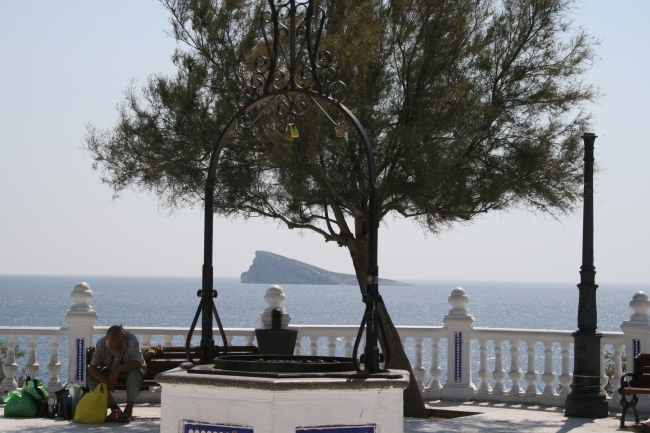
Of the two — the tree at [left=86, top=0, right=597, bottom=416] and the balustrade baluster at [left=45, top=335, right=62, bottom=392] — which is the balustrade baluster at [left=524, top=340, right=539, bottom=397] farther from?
the balustrade baluster at [left=45, top=335, right=62, bottom=392]

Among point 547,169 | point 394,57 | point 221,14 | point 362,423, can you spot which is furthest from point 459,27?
point 362,423

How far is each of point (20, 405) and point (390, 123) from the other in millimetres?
5536

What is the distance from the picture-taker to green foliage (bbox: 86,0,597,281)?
11039 millimetres

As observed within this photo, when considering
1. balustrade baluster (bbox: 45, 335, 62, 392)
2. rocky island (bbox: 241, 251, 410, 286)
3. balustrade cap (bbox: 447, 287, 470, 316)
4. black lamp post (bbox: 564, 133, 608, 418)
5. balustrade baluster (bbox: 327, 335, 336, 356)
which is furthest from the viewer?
rocky island (bbox: 241, 251, 410, 286)

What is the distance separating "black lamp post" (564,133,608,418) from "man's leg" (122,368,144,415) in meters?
5.28

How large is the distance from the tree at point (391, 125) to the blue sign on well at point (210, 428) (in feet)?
17.5

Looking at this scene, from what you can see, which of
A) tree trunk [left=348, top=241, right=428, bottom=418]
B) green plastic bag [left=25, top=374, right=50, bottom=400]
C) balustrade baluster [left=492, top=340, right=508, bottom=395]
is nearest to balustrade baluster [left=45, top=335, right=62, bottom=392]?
green plastic bag [left=25, top=374, right=50, bottom=400]

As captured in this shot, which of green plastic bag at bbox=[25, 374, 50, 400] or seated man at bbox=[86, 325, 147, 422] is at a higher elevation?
seated man at bbox=[86, 325, 147, 422]

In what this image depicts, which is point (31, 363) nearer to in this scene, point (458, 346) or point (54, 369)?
point (54, 369)

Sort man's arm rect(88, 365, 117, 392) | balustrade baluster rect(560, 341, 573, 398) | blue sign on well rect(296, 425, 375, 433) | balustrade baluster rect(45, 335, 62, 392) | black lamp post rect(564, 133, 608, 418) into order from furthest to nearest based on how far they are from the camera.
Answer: balustrade baluster rect(560, 341, 573, 398) → balustrade baluster rect(45, 335, 62, 392) → black lamp post rect(564, 133, 608, 418) → man's arm rect(88, 365, 117, 392) → blue sign on well rect(296, 425, 375, 433)

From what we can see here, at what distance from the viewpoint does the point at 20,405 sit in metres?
11.4

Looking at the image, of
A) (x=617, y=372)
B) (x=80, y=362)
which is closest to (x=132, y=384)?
(x=80, y=362)

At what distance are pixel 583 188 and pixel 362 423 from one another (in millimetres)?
7202

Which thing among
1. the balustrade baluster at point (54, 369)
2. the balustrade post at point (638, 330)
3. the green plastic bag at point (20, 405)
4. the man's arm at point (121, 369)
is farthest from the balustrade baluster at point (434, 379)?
the green plastic bag at point (20, 405)
